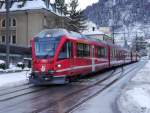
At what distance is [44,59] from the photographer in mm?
23578

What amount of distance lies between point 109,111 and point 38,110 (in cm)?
241

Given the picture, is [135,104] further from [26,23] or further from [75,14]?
[75,14]

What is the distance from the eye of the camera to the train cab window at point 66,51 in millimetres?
23862

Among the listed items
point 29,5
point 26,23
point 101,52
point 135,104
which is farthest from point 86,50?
point 26,23

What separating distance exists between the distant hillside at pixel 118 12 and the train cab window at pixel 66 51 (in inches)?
3037

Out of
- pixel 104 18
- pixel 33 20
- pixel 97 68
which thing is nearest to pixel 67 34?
pixel 97 68

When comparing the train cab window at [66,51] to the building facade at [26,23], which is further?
the building facade at [26,23]

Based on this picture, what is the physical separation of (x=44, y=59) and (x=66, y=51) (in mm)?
1525

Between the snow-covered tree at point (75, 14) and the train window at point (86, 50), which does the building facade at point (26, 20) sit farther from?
the train window at point (86, 50)

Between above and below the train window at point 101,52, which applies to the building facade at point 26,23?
above

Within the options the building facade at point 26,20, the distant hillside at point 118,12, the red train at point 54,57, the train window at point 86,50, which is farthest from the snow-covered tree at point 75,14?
the red train at point 54,57

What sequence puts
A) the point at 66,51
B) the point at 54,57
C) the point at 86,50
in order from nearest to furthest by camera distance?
the point at 54,57 < the point at 66,51 < the point at 86,50

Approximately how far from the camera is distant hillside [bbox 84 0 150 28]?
104356mm

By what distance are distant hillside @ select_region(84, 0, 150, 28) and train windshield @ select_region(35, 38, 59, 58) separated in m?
78.0
